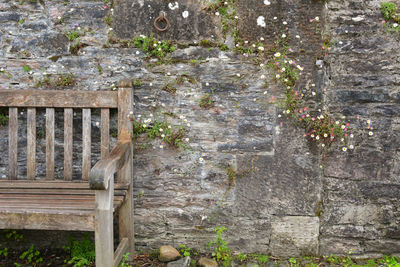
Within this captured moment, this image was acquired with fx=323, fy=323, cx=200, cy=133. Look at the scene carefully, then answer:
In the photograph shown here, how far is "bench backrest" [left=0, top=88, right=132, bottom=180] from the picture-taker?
93.8 inches

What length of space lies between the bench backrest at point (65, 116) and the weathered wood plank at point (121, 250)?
1.78 ft

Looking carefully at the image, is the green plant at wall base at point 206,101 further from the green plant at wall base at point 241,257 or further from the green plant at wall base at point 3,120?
the green plant at wall base at point 3,120

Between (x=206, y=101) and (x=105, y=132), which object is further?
(x=206, y=101)

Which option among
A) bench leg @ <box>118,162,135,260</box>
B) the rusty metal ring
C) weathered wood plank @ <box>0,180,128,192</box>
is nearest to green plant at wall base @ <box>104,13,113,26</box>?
the rusty metal ring

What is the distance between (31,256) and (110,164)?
1248 millimetres

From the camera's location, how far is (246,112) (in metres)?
2.50

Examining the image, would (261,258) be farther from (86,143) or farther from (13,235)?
(13,235)

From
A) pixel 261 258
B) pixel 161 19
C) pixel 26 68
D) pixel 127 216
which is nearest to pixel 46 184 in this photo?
pixel 127 216

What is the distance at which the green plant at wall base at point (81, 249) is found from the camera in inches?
Result: 95.7

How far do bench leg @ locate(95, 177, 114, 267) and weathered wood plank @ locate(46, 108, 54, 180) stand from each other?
30.1 inches

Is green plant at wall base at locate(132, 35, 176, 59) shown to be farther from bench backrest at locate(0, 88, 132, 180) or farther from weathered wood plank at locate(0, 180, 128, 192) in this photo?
weathered wood plank at locate(0, 180, 128, 192)

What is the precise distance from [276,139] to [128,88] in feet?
3.89

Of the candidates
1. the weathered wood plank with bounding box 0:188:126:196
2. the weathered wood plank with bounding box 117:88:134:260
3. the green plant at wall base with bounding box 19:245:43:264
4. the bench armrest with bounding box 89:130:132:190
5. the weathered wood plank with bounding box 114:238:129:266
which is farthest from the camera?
the green plant at wall base with bounding box 19:245:43:264

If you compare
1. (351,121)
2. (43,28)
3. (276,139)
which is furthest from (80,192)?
(351,121)
